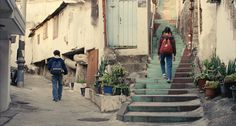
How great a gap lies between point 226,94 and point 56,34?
634 inches

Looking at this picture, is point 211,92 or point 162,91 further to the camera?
point 162,91

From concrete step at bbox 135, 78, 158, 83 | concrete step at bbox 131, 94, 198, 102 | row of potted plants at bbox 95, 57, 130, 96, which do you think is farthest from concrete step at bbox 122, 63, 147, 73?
concrete step at bbox 131, 94, 198, 102

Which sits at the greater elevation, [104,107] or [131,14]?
[131,14]

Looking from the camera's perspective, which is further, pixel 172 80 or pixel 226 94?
pixel 172 80

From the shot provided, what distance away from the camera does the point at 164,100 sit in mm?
9695

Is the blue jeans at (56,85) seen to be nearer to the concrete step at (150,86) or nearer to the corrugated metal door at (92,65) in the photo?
the corrugated metal door at (92,65)

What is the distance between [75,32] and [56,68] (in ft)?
23.1

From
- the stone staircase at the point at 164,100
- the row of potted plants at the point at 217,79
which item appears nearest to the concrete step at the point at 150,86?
the stone staircase at the point at 164,100

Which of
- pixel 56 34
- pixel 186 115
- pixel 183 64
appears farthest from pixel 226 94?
pixel 56 34

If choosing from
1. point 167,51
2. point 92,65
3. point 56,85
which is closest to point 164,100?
point 167,51

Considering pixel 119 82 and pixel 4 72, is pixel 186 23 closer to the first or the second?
pixel 119 82

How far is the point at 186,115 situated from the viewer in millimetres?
8266

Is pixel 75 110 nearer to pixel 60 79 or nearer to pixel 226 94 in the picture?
pixel 60 79

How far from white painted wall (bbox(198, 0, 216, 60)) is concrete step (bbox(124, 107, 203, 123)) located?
3.37 meters
